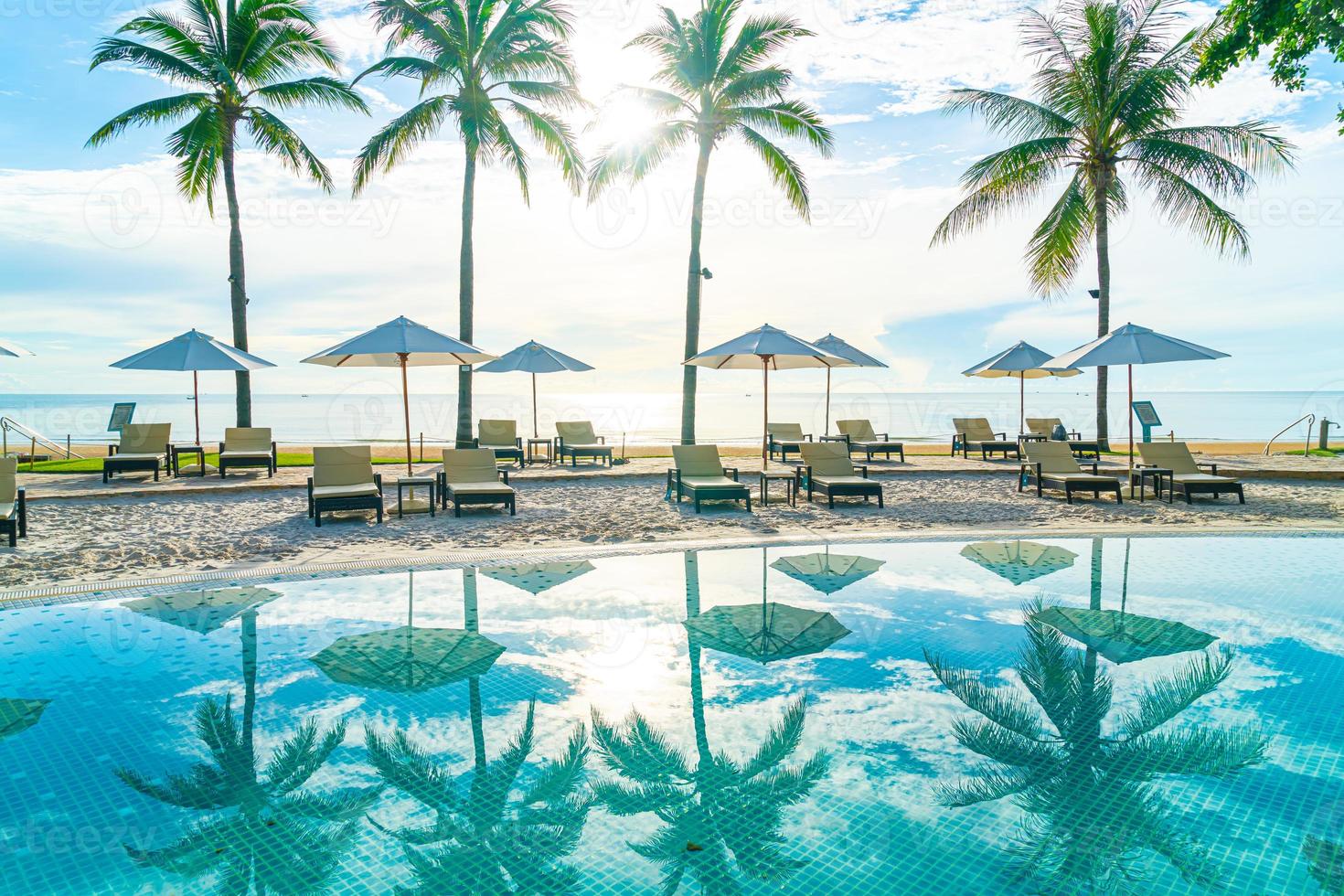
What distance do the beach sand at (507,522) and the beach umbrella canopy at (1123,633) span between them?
3.00 m

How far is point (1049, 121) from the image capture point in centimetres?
1828

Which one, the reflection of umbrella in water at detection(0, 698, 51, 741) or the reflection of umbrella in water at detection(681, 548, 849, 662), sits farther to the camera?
the reflection of umbrella in water at detection(681, 548, 849, 662)

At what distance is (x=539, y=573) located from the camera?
24.2 ft

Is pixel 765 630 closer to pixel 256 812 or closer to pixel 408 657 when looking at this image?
pixel 408 657

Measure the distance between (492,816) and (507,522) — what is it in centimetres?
667

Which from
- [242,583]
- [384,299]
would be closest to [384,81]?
[242,583]

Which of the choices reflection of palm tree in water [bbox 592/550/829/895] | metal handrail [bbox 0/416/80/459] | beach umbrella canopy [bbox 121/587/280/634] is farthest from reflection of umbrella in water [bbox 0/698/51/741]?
metal handrail [bbox 0/416/80/459]

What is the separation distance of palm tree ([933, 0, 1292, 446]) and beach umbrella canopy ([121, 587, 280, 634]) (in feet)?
58.6

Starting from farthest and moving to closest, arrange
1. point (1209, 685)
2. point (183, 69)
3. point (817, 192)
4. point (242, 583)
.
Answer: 1. point (817, 192)
2. point (183, 69)
3. point (242, 583)
4. point (1209, 685)

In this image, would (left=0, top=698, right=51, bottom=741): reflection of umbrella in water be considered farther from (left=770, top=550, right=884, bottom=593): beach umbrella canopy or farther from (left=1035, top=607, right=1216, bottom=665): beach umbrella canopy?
(left=1035, top=607, right=1216, bottom=665): beach umbrella canopy

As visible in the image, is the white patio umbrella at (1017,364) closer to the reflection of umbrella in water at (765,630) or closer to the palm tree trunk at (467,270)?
the palm tree trunk at (467,270)

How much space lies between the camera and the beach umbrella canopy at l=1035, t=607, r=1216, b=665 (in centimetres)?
553

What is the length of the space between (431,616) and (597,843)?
138 inches

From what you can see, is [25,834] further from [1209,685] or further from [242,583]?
[1209,685]
